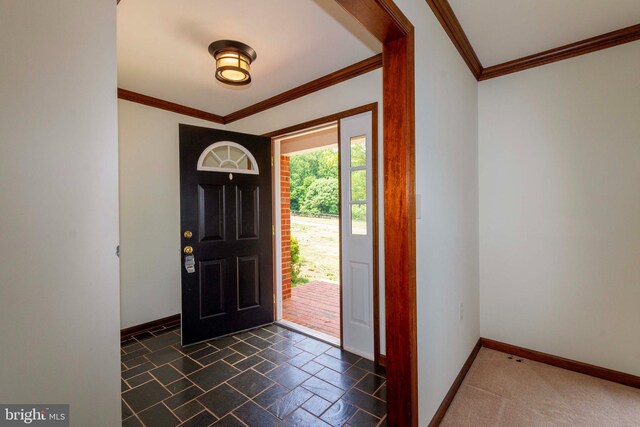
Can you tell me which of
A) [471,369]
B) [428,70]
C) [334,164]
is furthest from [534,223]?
[334,164]

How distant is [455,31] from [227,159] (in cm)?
236

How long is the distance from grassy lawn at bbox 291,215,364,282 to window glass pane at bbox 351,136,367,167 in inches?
143

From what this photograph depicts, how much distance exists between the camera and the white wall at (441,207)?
1.54 meters

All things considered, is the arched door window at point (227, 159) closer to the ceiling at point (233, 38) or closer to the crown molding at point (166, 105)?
the ceiling at point (233, 38)

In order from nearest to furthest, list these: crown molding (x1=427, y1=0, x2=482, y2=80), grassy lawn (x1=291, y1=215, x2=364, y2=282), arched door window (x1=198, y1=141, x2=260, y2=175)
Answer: crown molding (x1=427, y1=0, x2=482, y2=80), arched door window (x1=198, y1=141, x2=260, y2=175), grassy lawn (x1=291, y1=215, x2=364, y2=282)

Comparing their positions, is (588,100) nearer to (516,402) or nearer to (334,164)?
(516,402)

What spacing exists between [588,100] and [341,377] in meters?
2.94

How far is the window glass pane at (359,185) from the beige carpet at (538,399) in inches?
65.8

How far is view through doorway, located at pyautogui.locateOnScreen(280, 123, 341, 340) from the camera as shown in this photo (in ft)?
12.2

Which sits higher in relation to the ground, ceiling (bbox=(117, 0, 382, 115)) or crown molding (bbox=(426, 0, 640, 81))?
ceiling (bbox=(117, 0, 382, 115))

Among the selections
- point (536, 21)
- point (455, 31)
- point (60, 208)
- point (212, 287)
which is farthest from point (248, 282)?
point (536, 21)

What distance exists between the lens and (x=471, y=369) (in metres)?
2.33

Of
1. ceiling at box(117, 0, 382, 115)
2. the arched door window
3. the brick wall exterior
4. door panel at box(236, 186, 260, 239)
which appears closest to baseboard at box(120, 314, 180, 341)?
door panel at box(236, 186, 260, 239)

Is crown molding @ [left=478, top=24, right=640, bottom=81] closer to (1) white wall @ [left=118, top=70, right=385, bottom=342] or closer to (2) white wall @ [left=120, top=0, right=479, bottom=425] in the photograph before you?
(2) white wall @ [left=120, top=0, right=479, bottom=425]
